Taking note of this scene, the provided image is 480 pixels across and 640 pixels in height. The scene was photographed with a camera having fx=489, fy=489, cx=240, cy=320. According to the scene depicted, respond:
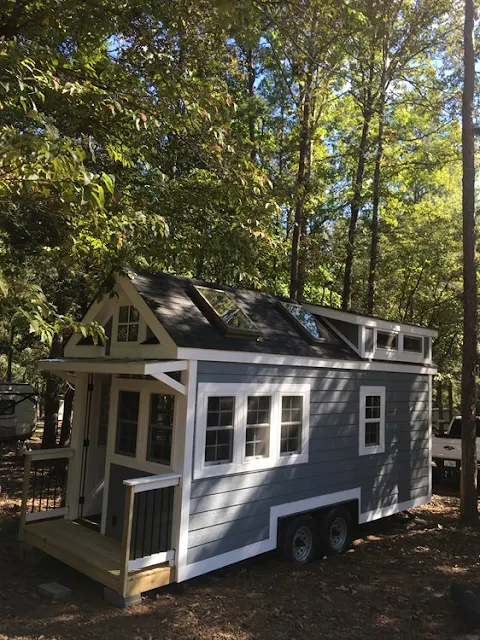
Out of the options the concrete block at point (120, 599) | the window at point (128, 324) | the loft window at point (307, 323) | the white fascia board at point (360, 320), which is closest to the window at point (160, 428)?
the window at point (128, 324)

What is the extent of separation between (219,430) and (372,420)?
135 inches

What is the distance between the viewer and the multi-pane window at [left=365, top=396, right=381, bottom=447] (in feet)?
27.2

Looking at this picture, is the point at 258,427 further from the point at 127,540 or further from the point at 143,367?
the point at 127,540

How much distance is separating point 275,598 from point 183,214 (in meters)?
6.08

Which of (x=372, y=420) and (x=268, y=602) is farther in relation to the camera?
(x=372, y=420)

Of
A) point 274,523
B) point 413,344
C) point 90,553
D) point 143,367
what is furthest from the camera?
point 413,344

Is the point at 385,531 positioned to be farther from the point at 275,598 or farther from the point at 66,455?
the point at 66,455

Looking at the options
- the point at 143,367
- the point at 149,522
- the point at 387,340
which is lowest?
the point at 149,522

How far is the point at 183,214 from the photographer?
866 cm

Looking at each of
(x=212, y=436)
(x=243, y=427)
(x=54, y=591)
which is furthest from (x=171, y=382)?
(x=54, y=591)

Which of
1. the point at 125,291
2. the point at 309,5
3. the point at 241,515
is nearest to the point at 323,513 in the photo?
the point at 241,515

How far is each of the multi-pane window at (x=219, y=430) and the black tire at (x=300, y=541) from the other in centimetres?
155

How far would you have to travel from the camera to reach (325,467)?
736 centimetres

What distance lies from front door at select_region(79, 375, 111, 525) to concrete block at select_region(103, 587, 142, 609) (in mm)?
2101
